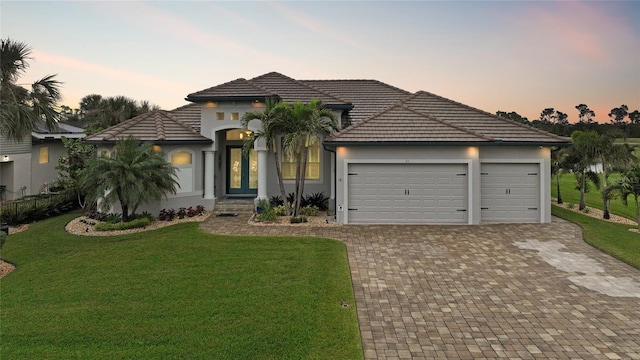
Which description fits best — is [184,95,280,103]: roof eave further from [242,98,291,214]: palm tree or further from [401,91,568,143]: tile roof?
[401,91,568,143]: tile roof

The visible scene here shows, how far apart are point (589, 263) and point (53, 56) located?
2733cm

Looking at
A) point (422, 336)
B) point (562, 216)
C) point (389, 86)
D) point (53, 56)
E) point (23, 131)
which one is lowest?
point (422, 336)

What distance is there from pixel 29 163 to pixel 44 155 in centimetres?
153

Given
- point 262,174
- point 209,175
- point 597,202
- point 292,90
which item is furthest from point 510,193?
point 209,175

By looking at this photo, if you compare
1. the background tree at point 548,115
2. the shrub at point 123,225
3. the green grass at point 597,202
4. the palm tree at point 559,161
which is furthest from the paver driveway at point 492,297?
the background tree at point 548,115

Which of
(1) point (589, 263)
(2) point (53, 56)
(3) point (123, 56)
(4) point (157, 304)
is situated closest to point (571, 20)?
(1) point (589, 263)

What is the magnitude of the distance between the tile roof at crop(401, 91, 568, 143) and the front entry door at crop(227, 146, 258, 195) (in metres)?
7.79

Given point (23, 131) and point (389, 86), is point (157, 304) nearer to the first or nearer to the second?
point (23, 131)

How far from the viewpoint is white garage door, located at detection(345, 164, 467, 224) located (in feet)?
40.3

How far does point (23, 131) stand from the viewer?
10.2 m

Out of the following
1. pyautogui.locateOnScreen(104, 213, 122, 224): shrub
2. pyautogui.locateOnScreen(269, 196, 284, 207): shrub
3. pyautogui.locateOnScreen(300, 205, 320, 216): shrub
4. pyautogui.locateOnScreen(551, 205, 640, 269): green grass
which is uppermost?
pyautogui.locateOnScreen(269, 196, 284, 207): shrub

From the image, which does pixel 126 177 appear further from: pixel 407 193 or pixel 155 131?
pixel 407 193

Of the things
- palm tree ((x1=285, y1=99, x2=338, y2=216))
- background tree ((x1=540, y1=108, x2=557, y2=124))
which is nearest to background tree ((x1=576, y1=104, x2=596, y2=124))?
background tree ((x1=540, y1=108, x2=557, y2=124))

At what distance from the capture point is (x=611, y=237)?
10.3 metres
